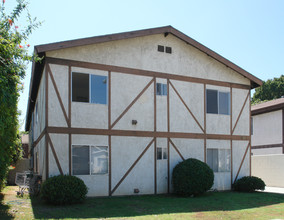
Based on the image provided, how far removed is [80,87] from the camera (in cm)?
1440

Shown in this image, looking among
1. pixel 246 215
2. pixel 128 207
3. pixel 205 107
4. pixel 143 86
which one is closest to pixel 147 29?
pixel 143 86

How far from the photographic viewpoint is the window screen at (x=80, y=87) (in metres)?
14.2

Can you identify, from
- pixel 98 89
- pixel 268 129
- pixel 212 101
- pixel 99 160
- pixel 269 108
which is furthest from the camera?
pixel 268 129

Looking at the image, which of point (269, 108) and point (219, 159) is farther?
point (269, 108)

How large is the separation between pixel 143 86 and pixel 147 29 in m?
2.76

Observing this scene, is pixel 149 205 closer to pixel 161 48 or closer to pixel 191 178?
pixel 191 178

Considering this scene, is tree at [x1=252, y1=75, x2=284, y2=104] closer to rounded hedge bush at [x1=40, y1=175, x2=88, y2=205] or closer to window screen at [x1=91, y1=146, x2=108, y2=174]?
window screen at [x1=91, y1=146, x2=108, y2=174]

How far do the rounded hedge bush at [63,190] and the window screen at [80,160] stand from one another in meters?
1.13

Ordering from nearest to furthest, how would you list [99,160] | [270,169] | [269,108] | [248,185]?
[99,160] < [248,185] < [270,169] < [269,108]

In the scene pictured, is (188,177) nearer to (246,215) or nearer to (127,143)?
(127,143)

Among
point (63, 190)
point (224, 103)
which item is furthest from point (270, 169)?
point (63, 190)

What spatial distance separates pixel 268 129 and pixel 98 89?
51.6 ft

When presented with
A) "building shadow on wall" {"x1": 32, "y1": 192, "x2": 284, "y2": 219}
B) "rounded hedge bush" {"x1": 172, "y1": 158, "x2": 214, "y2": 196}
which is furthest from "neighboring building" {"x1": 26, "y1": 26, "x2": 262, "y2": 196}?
"building shadow on wall" {"x1": 32, "y1": 192, "x2": 284, "y2": 219}

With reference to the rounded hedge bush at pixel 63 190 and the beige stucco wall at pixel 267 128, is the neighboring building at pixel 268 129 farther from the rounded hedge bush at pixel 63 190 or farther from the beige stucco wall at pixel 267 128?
the rounded hedge bush at pixel 63 190
